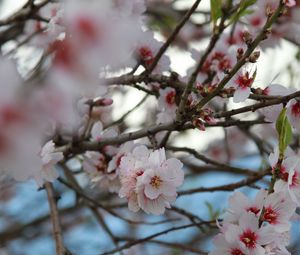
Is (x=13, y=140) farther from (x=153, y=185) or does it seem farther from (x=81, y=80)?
(x=153, y=185)

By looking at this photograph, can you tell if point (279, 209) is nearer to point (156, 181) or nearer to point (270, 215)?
point (270, 215)

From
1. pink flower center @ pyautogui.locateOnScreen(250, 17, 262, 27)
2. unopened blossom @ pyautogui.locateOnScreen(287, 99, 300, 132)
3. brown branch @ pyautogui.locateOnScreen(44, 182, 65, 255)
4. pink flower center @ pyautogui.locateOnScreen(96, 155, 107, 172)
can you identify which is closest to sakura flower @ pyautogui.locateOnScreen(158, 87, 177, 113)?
pink flower center @ pyautogui.locateOnScreen(96, 155, 107, 172)

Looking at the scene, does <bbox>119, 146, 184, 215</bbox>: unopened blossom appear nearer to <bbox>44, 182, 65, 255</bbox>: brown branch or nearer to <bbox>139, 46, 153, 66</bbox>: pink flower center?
<bbox>44, 182, 65, 255</bbox>: brown branch

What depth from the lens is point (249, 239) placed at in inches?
50.0

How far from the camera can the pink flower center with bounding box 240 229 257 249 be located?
1.26 m

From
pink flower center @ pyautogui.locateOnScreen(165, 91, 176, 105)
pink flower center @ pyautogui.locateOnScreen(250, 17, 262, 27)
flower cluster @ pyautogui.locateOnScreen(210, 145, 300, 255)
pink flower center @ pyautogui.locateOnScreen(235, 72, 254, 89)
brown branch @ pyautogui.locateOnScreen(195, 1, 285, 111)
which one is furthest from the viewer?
pink flower center @ pyautogui.locateOnScreen(250, 17, 262, 27)

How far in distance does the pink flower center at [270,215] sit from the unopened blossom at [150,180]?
0.73 ft

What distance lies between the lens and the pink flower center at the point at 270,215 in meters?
1.31

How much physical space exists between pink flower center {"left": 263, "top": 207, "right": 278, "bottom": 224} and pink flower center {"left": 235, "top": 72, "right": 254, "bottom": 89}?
0.31 metres

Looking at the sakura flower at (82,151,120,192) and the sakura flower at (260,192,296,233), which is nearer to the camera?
the sakura flower at (260,192,296,233)

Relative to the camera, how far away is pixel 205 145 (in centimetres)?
399

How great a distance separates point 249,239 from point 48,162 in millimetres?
584

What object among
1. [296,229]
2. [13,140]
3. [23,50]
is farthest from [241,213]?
[296,229]

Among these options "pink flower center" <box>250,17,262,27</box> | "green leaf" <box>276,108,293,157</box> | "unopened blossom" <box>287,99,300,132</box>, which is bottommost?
"green leaf" <box>276,108,293,157</box>
